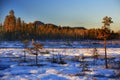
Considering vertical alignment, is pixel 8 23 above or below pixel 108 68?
above

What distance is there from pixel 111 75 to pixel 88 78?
2.91 meters

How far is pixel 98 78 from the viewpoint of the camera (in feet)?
72.7

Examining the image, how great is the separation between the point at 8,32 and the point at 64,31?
2262 inches

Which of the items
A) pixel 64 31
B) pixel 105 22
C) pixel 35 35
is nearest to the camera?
pixel 105 22

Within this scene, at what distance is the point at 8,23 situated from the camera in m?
108

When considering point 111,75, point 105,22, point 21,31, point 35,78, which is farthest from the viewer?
point 21,31

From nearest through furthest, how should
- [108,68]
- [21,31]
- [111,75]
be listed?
[111,75] → [108,68] → [21,31]

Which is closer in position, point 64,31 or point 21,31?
point 21,31

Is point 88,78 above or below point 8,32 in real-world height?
below

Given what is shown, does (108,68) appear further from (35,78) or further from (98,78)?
(35,78)

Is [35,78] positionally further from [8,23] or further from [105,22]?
[8,23]

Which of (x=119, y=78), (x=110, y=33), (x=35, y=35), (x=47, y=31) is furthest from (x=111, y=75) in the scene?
(x=47, y=31)

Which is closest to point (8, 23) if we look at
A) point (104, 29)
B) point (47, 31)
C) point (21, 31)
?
point (21, 31)

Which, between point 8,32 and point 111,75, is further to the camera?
point 8,32
